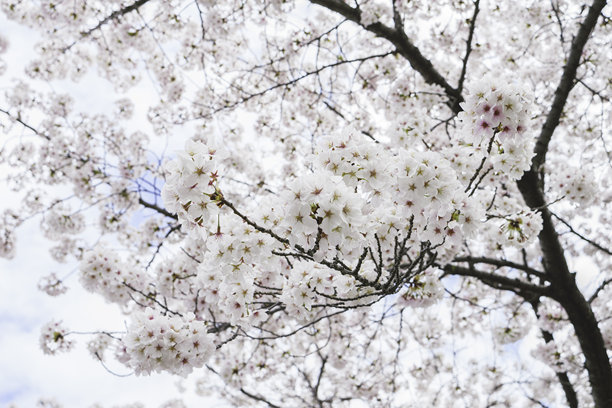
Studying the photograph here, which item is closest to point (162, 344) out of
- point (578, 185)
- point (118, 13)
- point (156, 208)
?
point (156, 208)

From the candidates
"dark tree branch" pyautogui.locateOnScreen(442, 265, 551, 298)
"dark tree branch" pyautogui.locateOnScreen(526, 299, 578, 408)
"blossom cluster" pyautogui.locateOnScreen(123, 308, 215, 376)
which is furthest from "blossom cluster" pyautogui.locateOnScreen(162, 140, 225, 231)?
"dark tree branch" pyautogui.locateOnScreen(526, 299, 578, 408)

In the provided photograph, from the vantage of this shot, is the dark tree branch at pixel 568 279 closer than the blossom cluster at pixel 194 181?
No

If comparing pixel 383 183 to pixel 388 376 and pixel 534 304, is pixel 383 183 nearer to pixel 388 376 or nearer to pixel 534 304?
pixel 534 304

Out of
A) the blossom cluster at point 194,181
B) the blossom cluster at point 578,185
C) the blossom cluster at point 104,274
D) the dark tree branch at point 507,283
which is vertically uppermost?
the blossom cluster at point 578,185

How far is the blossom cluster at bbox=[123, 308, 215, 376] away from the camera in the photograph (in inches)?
104

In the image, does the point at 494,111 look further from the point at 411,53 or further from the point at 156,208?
the point at 156,208

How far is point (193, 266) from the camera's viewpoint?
5316 mm

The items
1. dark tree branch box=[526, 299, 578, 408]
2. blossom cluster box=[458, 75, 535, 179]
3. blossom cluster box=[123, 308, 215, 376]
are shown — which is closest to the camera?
blossom cluster box=[458, 75, 535, 179]

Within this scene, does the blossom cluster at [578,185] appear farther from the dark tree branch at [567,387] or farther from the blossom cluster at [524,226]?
the blossom cluster at [524,226]

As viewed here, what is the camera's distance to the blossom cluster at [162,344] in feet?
8.63

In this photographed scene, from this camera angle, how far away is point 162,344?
104 inches

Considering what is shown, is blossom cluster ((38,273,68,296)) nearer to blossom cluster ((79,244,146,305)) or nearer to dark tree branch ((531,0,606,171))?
blossom cluster ((79,244,146,305))

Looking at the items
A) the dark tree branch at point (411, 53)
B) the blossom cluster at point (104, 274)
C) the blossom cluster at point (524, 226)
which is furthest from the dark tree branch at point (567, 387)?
the blossom cluster at point (104, 274)

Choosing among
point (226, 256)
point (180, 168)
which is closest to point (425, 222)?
point (226, 256)
